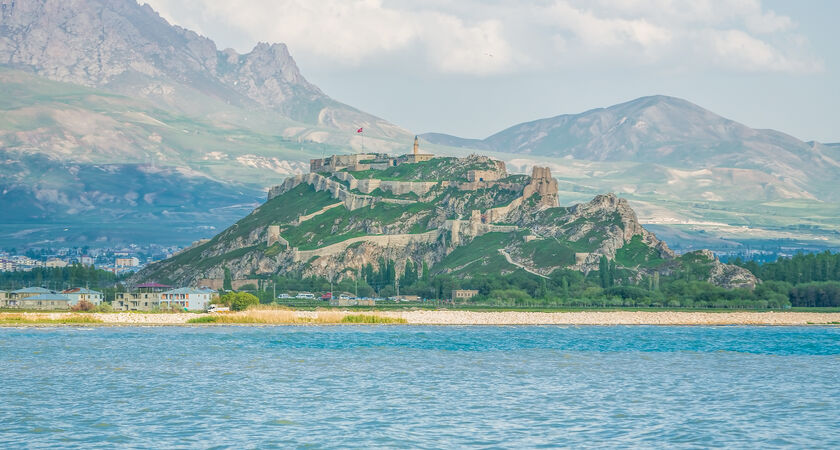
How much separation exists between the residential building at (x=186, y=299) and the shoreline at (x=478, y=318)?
1380 centimetres

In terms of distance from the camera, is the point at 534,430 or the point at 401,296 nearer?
the point at 534,430

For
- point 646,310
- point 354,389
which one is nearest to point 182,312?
point 646,310

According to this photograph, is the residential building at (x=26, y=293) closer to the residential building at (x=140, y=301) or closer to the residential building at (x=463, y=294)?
the residential building at (x=140, y=301)

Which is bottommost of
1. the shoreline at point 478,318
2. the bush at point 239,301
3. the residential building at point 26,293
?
the shoreline at point 478,318

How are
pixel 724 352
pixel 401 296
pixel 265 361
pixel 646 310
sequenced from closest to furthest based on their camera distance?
1. pixel 265 361
2. pixel 724 352
3. pixel 646 310
4. pixel 401 296

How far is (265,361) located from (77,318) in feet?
196

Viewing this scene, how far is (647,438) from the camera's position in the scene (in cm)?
5581

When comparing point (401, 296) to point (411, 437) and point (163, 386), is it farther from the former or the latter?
point (411, 437)

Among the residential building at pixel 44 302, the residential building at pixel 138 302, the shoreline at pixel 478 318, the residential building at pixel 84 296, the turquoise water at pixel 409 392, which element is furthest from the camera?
the residential building at pixel 84 296

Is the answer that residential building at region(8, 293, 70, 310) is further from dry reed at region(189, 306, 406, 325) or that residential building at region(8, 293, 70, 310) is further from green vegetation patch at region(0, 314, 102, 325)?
dry reed at region(189, 306, 406, 325)

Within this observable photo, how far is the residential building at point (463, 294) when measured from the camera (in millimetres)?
189750

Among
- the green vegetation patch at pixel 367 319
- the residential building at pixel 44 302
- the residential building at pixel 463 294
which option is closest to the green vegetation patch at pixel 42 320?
the residential building at pixel 44 302

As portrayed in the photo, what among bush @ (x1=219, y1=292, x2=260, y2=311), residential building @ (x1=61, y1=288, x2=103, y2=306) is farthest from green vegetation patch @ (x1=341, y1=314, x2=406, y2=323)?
residential building @ (x1=61, y1=288, x2=103, y2=306)

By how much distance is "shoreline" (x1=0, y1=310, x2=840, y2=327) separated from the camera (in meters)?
144
